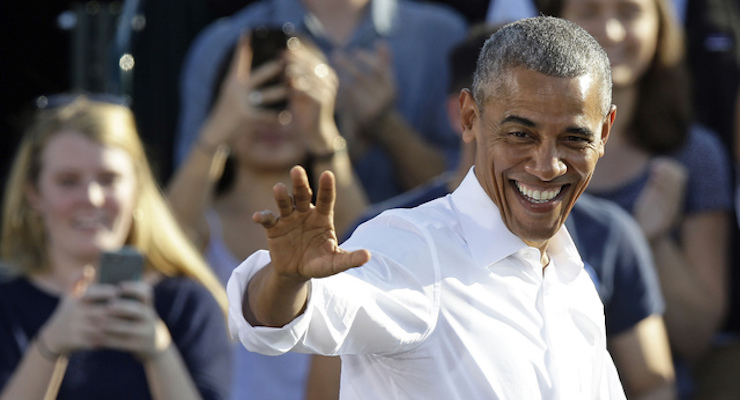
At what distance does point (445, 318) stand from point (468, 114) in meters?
0.39

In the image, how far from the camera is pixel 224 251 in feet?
12.6

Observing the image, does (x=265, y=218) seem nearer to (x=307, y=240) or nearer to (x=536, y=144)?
(x=307, y=240)

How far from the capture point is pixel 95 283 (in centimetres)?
320

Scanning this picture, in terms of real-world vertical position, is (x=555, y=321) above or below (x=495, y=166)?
below

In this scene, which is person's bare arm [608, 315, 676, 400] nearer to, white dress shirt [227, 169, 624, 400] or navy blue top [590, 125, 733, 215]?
navy blue top [590, 125, 733, 215]

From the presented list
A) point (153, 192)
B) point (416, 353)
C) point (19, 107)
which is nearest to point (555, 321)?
point (416, 353)

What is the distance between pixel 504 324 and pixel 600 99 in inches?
16.2

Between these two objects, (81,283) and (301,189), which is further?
(81,283)

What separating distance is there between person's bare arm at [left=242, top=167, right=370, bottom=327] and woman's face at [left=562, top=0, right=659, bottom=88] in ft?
7.84

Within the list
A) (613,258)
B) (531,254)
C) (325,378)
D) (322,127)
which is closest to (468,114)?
(531,254)

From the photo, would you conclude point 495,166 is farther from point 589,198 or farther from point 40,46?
point 40,46

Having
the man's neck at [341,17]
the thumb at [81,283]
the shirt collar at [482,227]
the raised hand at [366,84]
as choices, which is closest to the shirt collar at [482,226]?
the shirt collar at [482,227]

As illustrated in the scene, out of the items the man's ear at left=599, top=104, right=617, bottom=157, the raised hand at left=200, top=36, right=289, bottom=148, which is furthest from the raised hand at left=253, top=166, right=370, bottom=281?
the raised hand at left=200, top=36, right=289, bottom=148

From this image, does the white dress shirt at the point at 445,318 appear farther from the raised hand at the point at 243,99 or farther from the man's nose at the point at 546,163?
the raised hand at the point at 243,99
